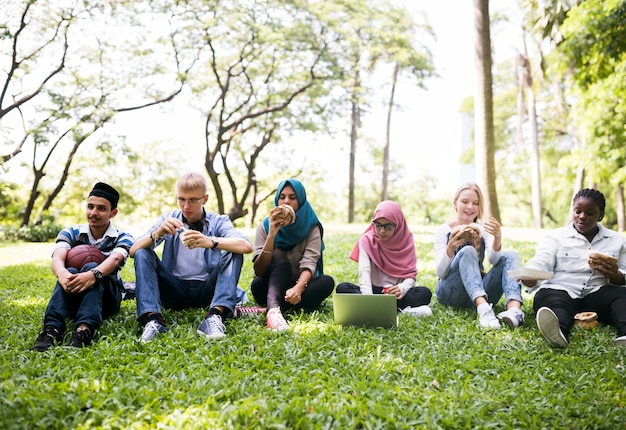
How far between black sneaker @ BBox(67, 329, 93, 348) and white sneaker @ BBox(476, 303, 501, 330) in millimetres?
2709

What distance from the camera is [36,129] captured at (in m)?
14.5

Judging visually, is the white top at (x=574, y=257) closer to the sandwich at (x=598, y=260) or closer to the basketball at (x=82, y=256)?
the sandwich at (x=598, y=260)

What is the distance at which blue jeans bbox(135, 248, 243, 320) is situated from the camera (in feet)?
11.2

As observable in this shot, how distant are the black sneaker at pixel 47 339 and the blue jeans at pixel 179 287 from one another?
0.49 meters

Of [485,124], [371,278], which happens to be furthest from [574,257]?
[485,124]

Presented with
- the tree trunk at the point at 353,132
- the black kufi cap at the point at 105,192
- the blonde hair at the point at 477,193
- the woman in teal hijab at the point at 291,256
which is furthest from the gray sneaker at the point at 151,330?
the tree trunk at the point at 353,132

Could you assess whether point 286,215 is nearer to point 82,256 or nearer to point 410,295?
point 410,295

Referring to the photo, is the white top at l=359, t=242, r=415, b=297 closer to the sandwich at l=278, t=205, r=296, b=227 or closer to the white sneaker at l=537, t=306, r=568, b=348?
the sandwich at l=278, t=205, r=296, b=227

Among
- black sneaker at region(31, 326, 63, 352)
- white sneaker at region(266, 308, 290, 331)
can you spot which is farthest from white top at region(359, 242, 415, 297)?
black sneaker at region(31, 326, 63, 352)

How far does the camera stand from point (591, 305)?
3.73 meters

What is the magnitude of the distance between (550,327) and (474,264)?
887mm

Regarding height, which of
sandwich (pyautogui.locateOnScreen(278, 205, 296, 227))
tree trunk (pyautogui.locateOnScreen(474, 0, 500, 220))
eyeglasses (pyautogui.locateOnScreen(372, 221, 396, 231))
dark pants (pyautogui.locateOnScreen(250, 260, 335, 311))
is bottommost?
dark pants (pyautogui.locateOnScreen(250, 260, 335, 311))

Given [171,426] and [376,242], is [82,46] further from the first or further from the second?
[171,426]

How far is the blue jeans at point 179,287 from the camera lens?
11.2 ft
